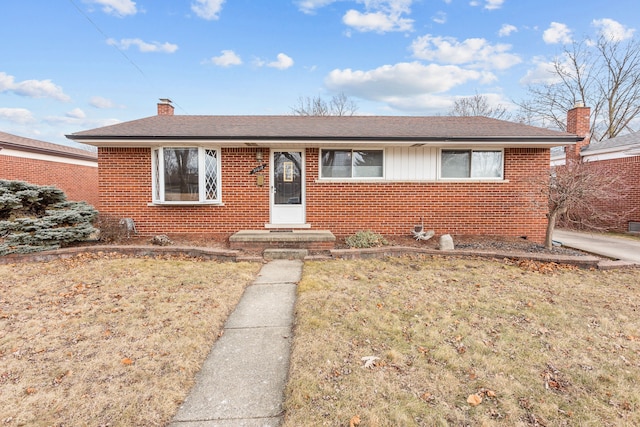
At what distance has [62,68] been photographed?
12977mm

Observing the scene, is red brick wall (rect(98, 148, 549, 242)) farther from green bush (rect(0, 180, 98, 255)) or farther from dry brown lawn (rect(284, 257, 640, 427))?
dry brown lawn (rect(284, 257, 640, 427))

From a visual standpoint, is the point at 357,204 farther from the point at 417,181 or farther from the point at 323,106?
the point at 323,106

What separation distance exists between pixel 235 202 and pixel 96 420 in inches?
252

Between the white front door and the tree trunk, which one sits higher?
the white front door

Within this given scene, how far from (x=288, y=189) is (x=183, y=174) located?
2657 mm

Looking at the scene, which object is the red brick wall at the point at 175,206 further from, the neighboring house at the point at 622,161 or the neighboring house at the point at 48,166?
the neighboring house at the point at 622,161

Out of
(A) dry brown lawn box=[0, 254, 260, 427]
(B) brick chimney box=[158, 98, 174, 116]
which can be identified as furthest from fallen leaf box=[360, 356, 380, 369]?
(B) brick chimney box=[158, 98, 174, 116]

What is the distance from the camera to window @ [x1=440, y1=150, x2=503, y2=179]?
8.30 meters

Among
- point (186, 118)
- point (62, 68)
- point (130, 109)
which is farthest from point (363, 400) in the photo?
point (130, 109)

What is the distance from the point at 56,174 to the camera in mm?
14766

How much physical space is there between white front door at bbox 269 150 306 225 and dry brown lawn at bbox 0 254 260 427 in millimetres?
2839

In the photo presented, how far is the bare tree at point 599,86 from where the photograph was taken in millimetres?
19406

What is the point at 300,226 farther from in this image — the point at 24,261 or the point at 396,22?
the point at 396,22

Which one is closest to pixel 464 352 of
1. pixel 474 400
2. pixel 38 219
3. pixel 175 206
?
pixel 474 400
